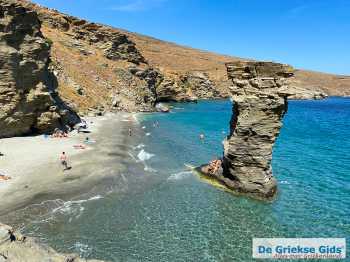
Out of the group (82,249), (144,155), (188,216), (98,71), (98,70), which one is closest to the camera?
(82,249)

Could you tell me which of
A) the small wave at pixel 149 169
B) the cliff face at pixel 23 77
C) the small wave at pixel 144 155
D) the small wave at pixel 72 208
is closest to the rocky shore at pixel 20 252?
the small wave at pixel 72 208

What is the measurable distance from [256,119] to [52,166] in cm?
1952

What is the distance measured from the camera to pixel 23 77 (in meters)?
46.1

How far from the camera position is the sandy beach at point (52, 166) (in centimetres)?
2727

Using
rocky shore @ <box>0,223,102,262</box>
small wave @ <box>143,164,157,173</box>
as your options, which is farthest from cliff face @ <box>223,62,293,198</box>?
rocky shore @ <box>0,223,102,262</box>

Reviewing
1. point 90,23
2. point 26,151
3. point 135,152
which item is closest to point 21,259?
point 26,151

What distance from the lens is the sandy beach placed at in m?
27.3

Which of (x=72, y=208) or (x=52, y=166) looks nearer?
(x=72, y=208)

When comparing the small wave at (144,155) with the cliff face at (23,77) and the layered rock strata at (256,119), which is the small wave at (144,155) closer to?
the layered rock strata at (256,119)

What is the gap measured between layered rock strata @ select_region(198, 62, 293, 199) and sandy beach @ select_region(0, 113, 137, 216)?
1195cm

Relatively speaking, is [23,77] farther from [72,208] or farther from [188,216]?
[188,216]

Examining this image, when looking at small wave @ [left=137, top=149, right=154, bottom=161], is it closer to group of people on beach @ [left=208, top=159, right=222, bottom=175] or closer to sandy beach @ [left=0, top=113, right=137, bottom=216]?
sandy beach @ [left=0, top=113, right=137, bottom=216]

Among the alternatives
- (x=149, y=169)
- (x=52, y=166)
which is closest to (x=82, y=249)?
(x=52, y=166)

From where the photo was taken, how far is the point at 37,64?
48.1 meters
